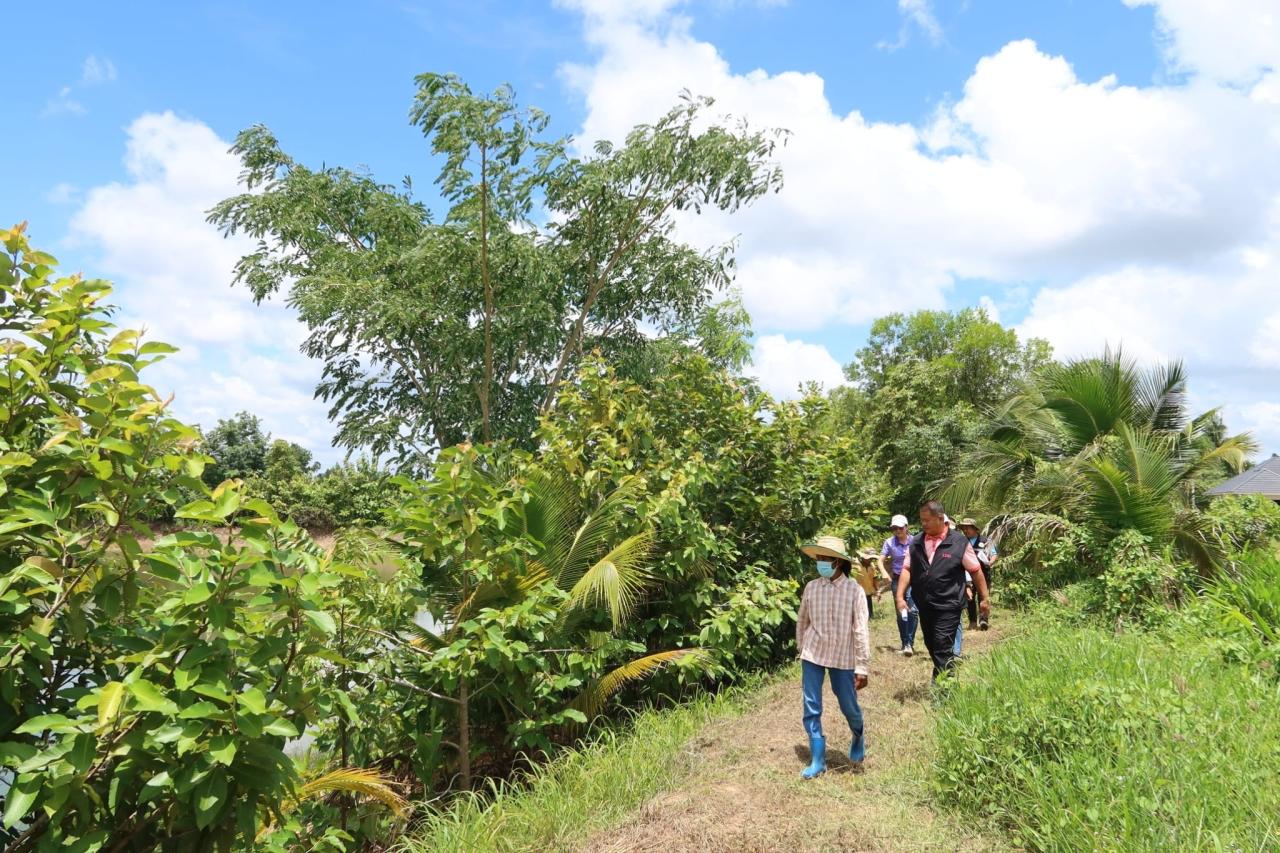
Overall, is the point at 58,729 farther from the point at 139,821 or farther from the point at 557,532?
the point at 557,532

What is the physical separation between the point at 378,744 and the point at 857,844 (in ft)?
13.2

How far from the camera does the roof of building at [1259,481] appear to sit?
21417 millimetres

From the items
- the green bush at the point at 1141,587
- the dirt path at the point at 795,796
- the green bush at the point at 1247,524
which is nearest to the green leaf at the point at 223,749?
the dirt path at the point at 795,796

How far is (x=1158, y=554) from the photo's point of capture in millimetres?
8672

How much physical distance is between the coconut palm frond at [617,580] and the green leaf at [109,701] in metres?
4.11

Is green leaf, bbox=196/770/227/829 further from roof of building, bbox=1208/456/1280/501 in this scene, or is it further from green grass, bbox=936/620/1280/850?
roof of building, bbox=1208/456/1280/501

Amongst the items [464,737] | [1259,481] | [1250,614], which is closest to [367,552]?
[464,737]

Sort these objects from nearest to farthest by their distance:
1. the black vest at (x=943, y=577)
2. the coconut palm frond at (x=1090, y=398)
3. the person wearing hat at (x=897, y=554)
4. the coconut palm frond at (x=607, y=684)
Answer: the black vest at (x=943, y=577)
the coconut palm frond at (x=607, y=684)
the person wearing hat at (x=897, y=554)
the coconut palm frond at (x=1090, y=398)

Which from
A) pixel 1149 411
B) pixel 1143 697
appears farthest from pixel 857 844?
pixel 1149 411

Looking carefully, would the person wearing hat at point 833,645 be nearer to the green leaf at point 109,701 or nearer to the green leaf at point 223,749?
the green leaf at point 223,749

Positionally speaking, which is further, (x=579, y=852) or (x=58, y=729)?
(x=579, y=852)

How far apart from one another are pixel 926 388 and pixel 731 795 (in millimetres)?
31095

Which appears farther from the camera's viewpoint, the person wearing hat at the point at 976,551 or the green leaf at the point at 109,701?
the person wearing hat at the point at 976,551

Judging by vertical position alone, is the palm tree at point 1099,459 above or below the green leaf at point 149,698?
above
